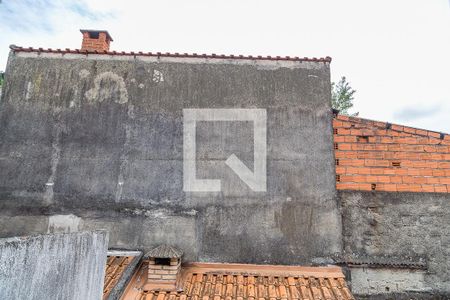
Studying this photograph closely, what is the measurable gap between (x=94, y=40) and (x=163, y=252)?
4670 millimetres

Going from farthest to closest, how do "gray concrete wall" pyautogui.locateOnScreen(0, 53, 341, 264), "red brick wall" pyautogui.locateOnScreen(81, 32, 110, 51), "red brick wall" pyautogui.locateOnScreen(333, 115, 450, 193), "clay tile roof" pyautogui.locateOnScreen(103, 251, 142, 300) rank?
1. "red brick wall" pyautogui.locateOnScreen(81, 32, 110, 51)
2. "red brick wall" pyautogui.locateOnScreen(333, 115, 450, 193)
3. "gray concrete wall" pyautogui.locateOnScreen(0, 53, 341, 264)
4. "clay tile roof" pyautogui.locateOnScreen(103, 251, 142, 300)

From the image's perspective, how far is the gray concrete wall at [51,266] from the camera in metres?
2.21

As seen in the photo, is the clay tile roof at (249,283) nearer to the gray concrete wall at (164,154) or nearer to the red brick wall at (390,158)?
the gray concrete wall at (164,154)

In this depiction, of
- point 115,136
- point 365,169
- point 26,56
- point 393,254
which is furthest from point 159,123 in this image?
point 393,254

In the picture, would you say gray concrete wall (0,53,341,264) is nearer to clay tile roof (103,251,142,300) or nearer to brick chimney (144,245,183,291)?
clay tile roof (103,251,142,300)

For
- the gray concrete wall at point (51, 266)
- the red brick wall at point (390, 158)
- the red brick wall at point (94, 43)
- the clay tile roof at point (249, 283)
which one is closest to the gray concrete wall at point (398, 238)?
the red brick wall at point (390, 158)

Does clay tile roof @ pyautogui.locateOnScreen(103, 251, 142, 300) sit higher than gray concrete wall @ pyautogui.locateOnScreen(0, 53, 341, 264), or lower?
lower

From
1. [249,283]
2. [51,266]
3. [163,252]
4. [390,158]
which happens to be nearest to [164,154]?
[163,252]

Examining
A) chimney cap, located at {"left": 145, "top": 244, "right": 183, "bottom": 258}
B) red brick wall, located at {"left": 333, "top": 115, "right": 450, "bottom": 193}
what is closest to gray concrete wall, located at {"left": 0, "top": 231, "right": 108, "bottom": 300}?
chimney cap, located at {"left": 145, "top": 244, "right": 183, "bottom": 258}

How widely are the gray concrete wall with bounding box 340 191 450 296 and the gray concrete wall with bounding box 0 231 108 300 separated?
4030mm

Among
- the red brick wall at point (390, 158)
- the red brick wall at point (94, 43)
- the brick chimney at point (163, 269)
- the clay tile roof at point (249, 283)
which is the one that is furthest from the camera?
the red brick wall at point (94, 43)

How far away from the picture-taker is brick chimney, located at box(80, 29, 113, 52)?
691 cm

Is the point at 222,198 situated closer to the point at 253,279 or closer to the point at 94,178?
the point at 253,279

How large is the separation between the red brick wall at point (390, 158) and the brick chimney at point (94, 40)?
16.5 feet
